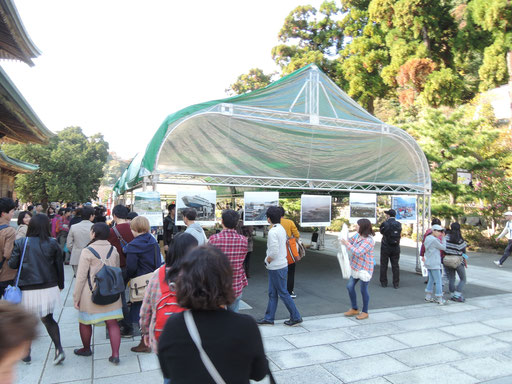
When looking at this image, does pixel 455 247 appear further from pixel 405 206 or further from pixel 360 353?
pixel 360 353

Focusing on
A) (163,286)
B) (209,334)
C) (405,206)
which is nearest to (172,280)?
(163,286)

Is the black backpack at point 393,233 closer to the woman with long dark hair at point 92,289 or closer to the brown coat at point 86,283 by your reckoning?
the woman with long dark hair at point 92,289

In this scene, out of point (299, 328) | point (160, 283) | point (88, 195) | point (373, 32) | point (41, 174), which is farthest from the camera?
point (88, 195)

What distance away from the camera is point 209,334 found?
4.76ft

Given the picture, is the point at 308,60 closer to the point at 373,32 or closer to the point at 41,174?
the point at 373,32

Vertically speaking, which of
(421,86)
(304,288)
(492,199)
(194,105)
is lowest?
(304,288)

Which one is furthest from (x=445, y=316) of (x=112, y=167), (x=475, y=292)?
(x=112, y=167)

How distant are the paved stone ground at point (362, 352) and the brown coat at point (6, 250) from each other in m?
0.95

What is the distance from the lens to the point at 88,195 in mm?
27484

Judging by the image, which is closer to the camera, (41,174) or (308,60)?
(308,60)

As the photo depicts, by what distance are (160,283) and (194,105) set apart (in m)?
5.28

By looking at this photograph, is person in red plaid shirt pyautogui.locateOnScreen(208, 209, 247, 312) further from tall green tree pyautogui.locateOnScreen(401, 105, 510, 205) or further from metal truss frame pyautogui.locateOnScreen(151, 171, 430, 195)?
tall green tree pyautogui.locateOnScreen(401, 105, 510, 205)

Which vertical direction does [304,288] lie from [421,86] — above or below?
below

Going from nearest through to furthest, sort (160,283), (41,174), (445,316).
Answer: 1. (160,283)
2. (445,316)
3. (41,174)
